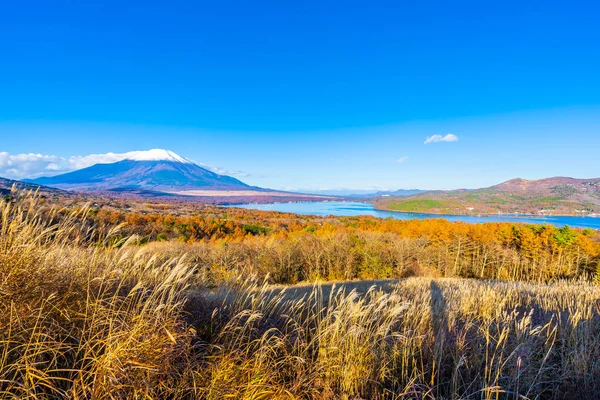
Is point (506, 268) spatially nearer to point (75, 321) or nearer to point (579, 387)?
point (579, 387)

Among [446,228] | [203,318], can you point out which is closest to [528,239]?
[446,228]

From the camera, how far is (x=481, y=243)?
117 feet

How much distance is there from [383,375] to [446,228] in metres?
39.3

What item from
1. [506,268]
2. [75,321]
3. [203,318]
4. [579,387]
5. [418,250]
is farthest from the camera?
[506,268]

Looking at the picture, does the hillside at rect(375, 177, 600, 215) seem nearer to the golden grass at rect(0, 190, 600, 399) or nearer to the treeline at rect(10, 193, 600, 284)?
the treeline at rect(10, 193, 600, 284)

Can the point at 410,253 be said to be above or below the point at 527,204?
below

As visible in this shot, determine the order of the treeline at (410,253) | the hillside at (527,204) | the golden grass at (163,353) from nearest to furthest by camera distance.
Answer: the golden grass at (163,353) → the treeline at (410,253) → the hillside at (527,204)

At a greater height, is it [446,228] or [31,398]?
[31,398]

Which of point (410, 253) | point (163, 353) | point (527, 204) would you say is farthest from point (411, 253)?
point (527, 204)

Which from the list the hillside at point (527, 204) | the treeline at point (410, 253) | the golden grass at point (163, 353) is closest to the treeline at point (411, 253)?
the treeline at point (410, 253)

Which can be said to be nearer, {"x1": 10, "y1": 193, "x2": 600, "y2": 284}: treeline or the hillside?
{"x1": 10, "y1": 193, "x2": 600, "y2": 284}: treeline

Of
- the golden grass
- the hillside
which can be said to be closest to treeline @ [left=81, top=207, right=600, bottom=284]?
the golden grass

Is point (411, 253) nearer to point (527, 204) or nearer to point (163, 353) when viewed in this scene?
point (163, 353)

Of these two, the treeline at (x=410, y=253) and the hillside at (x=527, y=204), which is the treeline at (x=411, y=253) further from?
the hillside at (x=527, y=204)
